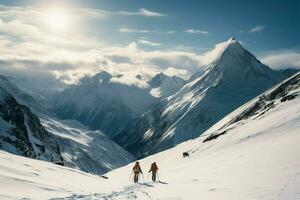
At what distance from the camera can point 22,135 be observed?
160000mm

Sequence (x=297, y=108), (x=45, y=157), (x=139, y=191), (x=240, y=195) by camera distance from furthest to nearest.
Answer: (x=45, y=157) → (x=297, y=108) → (x=139, y=191) → (x=240, y=195)

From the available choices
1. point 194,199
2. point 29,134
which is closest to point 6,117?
point 29,134

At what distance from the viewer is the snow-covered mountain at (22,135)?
146 metres

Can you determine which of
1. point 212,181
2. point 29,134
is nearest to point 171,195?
point 212,181

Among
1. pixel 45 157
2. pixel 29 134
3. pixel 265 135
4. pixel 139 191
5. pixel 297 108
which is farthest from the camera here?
pixel 29 134

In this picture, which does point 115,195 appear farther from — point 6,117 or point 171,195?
point 6,117

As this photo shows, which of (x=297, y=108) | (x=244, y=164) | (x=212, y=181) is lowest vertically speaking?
(x=212, y=181)

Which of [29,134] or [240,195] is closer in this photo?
[240,195]

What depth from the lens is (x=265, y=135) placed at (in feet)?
226

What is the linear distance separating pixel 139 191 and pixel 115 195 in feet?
10.9

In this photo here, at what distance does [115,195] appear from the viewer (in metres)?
27.8

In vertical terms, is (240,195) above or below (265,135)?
below

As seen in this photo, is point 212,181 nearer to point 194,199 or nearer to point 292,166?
point 292,166

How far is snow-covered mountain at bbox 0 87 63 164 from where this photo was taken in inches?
5768
